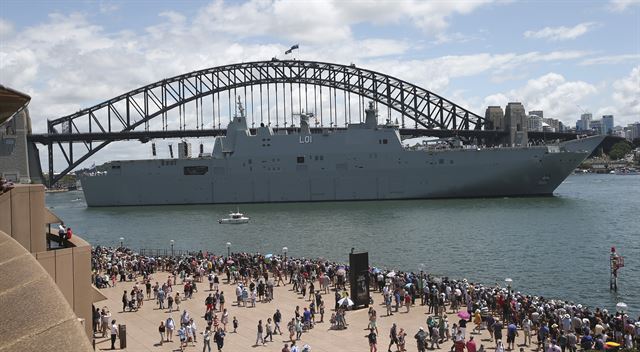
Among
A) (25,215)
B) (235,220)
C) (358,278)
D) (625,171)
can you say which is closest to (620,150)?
(625,171)

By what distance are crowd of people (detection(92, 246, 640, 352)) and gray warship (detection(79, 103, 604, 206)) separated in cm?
3872

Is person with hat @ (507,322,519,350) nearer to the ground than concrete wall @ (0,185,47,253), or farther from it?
nearer to the ground

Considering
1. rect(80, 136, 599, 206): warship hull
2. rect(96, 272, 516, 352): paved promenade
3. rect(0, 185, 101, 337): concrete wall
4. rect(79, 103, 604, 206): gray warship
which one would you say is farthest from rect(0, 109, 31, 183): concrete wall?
rect(0, 185, 101, 337): concrete wall

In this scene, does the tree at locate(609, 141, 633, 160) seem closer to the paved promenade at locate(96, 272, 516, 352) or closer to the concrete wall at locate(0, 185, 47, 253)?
the paved promenade at locate(96, 272, 516, 352)

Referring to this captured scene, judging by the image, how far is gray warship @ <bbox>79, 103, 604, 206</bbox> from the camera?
63.9 m

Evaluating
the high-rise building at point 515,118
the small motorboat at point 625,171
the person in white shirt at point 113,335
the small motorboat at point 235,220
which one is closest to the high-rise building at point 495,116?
the high-rise building at point 515,118

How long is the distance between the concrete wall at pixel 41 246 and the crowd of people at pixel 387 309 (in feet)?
18.4

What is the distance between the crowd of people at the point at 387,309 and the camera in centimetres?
1605

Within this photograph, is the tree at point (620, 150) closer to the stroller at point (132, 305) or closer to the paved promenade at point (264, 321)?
the paved promenade at point (264, 321)

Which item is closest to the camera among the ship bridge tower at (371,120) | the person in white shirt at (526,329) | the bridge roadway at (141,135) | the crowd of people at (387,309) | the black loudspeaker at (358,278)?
the crowd of people at (387,309)

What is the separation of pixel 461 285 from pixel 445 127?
9232cm

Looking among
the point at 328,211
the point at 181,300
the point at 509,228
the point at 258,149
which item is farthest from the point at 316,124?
the point at 181,300

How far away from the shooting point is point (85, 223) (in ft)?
190

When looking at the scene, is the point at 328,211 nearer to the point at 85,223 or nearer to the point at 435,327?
the point at 85,223
